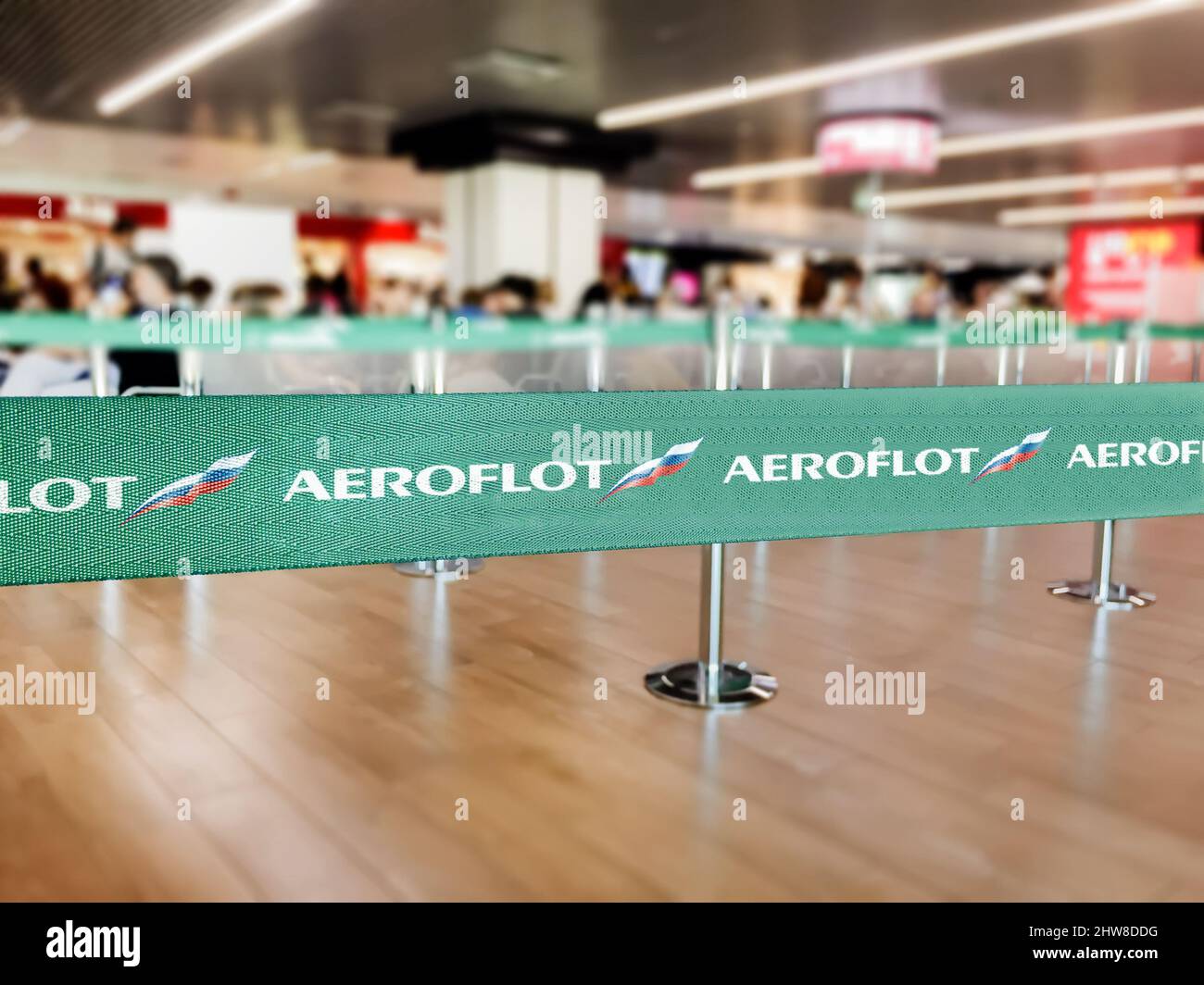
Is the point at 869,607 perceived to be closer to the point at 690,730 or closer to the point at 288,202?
the point at 690,730

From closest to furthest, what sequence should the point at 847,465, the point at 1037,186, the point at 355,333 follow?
the point at 847,465
the point at 355,333
the point at 1037,186

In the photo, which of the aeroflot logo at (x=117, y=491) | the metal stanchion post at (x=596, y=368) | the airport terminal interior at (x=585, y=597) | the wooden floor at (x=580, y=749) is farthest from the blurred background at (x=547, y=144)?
the aeroflot logo at (x=117, y=491)

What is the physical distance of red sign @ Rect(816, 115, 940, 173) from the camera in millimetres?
8078

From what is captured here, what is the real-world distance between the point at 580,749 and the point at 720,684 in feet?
1.51

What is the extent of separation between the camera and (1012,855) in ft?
5.51

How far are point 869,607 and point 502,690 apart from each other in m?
1.28

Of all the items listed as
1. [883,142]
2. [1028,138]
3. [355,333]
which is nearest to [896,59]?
[883,142]

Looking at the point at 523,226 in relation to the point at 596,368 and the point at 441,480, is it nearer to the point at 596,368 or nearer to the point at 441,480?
the point at 596,368

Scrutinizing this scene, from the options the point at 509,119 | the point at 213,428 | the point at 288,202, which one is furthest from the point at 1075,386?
the point at 288,202

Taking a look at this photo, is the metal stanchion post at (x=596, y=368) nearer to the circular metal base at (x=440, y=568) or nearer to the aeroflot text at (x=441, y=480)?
the circular metal base at (x=440, y=568)

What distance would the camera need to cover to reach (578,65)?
22.6ft

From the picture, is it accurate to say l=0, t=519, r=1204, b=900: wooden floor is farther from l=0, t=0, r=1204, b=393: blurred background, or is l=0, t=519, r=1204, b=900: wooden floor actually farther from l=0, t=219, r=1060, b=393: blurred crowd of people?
l=0, t=0, r=1204, b=393: blurred background

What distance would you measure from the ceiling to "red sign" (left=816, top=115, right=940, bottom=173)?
0.16 meters
